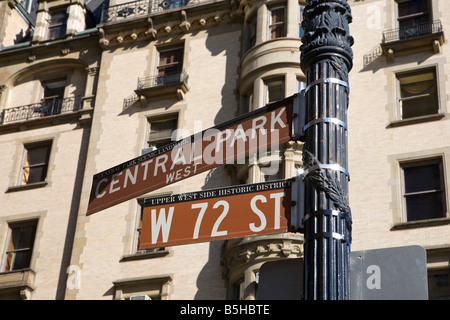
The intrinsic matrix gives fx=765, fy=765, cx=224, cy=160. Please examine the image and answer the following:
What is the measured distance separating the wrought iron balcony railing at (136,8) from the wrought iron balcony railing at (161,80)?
3.02m

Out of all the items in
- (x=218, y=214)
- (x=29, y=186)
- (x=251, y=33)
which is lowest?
(x=218, y=214)

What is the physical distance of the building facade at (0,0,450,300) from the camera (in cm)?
2142

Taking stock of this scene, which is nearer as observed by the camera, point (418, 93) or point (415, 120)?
point (415, 120)

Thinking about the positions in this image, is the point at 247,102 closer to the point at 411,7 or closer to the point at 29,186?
the point at 411,7

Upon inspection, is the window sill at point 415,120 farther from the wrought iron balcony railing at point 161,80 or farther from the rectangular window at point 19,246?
the rectangular window at point 19,246

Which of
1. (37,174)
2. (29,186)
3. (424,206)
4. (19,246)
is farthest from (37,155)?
(424,206)

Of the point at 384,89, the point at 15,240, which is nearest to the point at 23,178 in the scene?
the point at 15,240

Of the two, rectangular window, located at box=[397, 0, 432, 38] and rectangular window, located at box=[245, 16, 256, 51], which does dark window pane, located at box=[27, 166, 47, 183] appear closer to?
rectangular window, located at box=[245, 16, 256, 51]

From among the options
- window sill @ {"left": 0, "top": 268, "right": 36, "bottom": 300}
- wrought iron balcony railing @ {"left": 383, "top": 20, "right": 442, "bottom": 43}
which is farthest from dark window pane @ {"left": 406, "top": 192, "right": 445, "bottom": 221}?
window sill @ {"left": 0, "top": 268, "right": 36, "bottom": 300}

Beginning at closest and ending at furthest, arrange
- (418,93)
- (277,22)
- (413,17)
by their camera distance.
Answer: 1. (418,93)
2. (413,17)
3. (277,22)

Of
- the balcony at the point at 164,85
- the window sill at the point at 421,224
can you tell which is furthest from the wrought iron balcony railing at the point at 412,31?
the balcony at the point at 164,85

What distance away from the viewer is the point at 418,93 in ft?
75.5

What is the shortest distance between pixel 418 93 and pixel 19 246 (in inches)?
553
